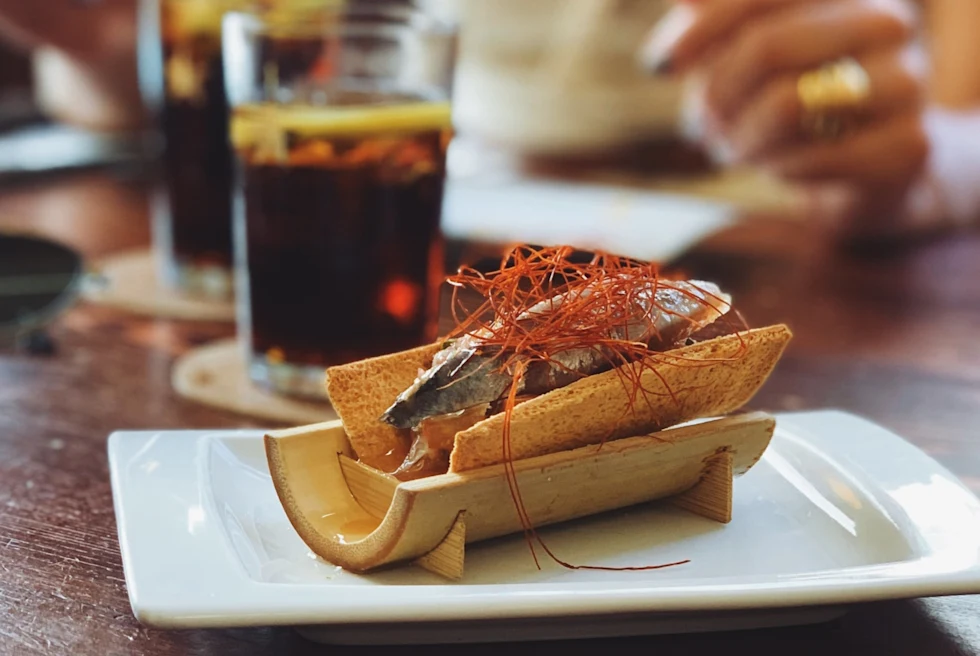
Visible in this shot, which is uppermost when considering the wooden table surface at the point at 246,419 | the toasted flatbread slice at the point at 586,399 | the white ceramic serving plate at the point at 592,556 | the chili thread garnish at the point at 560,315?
the chili thread garnish at the point at 560,315

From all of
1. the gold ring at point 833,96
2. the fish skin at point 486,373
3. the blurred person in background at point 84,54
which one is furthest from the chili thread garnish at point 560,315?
the blurred person in background at point 84,54

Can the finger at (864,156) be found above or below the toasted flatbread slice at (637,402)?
below

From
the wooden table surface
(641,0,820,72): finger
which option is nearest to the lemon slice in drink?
the wooden table surface

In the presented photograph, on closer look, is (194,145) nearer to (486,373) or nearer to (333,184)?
(333,184)

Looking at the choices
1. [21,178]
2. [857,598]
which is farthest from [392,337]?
[21,178]

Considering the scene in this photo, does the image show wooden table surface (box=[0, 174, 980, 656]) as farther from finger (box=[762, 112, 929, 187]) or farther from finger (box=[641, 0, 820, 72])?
finger (box=[641, 0, 820, 72])

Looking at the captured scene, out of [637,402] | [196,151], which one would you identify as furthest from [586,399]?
[196,151]

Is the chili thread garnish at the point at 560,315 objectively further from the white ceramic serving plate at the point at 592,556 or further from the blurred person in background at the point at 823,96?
the blurred person in background at the point at 823,96
